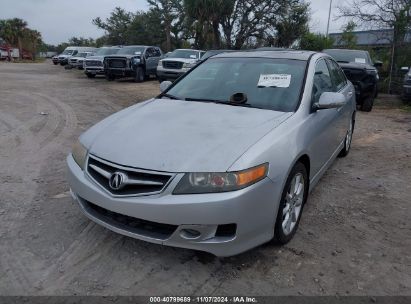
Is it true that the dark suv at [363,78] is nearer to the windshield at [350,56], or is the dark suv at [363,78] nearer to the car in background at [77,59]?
the windshield at [350,56]

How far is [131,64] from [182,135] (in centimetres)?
1546

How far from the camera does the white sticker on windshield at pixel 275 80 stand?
3.80 metres

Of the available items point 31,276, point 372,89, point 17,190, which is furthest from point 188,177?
point 372,89

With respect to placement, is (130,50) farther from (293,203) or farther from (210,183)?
(210,183)

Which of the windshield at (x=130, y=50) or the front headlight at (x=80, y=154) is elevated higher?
the windshield at (x=130, y=50)

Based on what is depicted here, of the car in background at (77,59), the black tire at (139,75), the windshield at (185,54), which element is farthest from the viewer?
the car in background at (77,59)

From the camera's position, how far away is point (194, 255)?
309cm

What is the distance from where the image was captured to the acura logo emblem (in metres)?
2.72

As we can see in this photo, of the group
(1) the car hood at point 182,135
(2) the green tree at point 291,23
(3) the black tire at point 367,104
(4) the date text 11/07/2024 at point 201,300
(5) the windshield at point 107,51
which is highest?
(2) the green tree at point 291,23

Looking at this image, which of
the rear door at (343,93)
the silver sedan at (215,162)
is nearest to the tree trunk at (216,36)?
the rear door at (343,93)

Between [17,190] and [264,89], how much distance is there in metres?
2.89

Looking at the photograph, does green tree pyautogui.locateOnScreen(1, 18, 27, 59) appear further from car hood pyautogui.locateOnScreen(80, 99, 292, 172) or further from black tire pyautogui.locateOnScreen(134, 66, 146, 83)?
car hood pyautogui.locateOnScreen(80, 99, 292, 172)

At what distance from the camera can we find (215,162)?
268 centimetres

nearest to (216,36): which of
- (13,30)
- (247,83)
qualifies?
(247,83)
